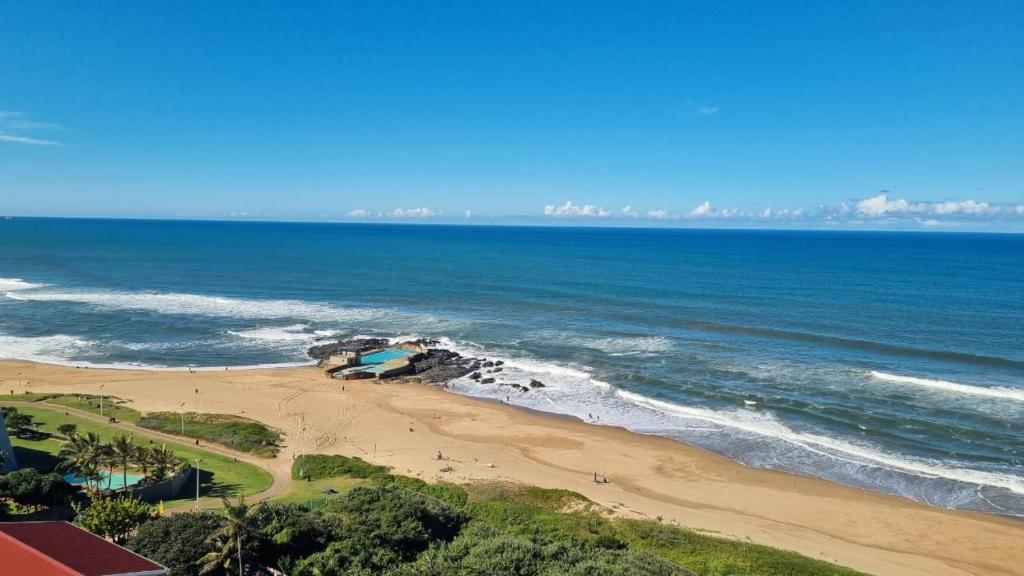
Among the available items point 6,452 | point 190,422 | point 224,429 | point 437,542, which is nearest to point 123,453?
point 6,452

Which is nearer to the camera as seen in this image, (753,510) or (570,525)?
(570,525)

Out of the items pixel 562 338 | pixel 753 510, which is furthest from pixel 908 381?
pixel 562 338

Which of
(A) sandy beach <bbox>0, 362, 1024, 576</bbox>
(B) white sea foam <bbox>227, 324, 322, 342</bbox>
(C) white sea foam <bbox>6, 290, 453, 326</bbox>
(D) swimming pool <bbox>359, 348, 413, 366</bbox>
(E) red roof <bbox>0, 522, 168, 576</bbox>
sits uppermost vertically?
(E) red roof <bbox>0, 522, 168, 576</bbox>

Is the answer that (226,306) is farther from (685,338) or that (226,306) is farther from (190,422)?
(685,338)

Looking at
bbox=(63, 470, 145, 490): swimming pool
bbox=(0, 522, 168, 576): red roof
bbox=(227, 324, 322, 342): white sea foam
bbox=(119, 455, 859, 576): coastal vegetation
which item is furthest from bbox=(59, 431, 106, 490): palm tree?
bbox=(227, 324, 322, 342): white sea foam

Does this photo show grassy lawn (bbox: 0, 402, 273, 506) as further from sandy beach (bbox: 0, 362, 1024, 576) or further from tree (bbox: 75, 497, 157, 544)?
tree (bbox: 75, 497, 157, 544)

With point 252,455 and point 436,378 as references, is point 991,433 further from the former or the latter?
point 252,455

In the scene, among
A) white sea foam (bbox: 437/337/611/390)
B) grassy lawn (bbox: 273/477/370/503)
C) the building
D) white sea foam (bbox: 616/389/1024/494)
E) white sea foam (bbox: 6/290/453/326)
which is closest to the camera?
the building
